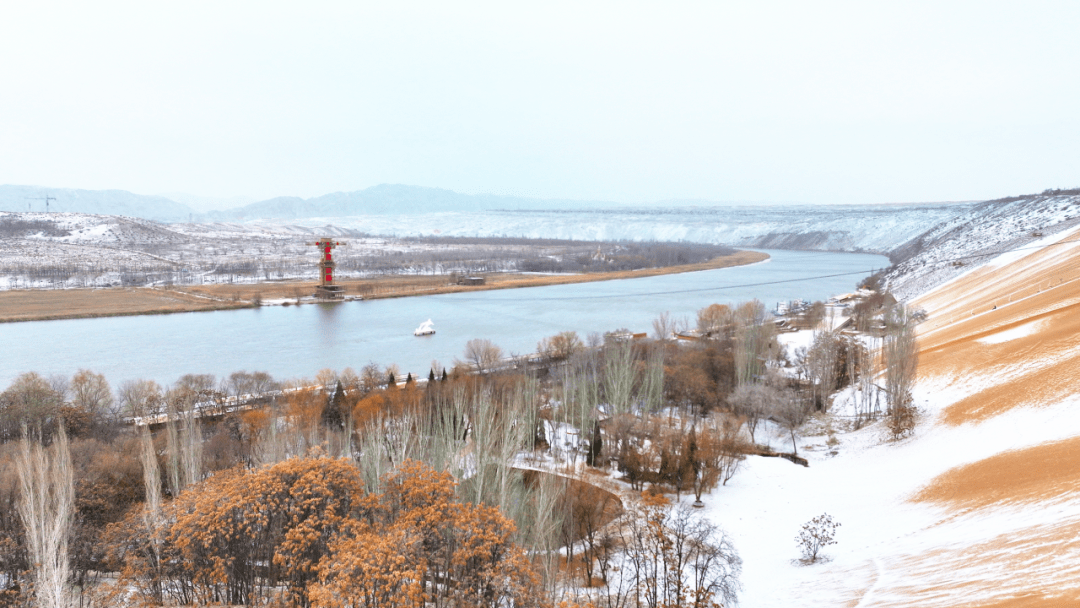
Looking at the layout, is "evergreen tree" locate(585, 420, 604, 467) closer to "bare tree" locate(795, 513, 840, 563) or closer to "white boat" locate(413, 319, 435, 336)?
"bare tree" locate(795, 513, 840, 563)

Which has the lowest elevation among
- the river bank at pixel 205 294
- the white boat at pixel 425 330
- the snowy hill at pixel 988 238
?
the white boat at pixel 425 330

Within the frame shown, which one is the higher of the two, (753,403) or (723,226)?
(723,226)

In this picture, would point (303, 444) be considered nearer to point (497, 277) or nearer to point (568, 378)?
point (568, 378)

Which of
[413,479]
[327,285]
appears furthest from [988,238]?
[413,479]

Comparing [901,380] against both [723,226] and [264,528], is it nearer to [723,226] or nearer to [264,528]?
[264,528]

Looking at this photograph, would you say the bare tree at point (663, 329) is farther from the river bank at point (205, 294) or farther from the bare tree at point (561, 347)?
the river bank at point (205, 294)

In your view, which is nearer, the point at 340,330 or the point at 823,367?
the point at 823,367

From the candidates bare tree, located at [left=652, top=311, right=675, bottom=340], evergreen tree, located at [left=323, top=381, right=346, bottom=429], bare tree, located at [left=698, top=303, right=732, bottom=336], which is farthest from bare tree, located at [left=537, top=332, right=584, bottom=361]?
evergreen tree, located at [left=323, top=381, right=346, bottom=429]

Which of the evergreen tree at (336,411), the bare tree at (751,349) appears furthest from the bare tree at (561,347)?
the evergreen tree at (336,411)
